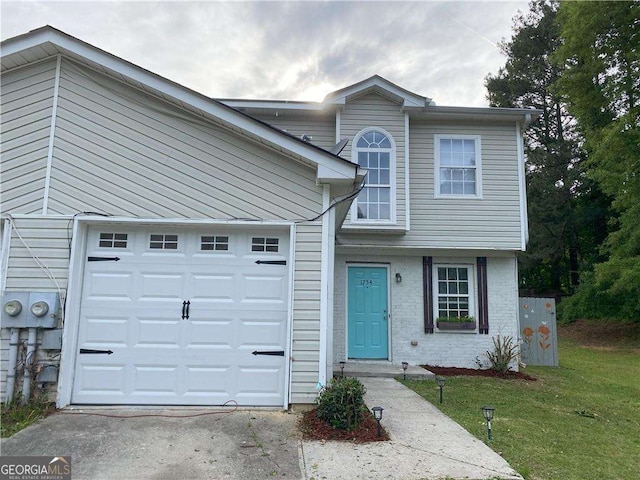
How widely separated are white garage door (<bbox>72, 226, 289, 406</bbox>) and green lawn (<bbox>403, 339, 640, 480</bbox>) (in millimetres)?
2736

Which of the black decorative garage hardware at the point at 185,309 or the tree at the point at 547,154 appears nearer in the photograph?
the black decorative garage hardware at the point at 185,309

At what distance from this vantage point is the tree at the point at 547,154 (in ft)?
71.3

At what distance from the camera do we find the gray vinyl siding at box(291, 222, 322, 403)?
4.96 meters

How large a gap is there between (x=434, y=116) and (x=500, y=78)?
1805 centimetres

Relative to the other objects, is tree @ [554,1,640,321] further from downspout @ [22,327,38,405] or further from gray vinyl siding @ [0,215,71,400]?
downspout @ [22,327,38,405]

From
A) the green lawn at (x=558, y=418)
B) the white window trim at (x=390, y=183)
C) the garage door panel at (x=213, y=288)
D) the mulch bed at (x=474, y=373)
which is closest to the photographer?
the green lawn at (x=558, y=418)

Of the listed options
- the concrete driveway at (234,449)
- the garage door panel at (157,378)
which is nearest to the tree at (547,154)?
the concrete driveway at (234,449)

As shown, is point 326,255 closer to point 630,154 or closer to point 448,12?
point 448,12

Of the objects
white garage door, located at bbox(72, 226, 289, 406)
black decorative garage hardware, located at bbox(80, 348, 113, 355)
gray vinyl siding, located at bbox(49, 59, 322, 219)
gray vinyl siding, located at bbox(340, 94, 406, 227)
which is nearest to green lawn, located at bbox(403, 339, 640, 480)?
white garage door, located at bbox(72, 226, 289, 406)

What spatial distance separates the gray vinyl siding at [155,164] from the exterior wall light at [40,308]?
1.20 metres

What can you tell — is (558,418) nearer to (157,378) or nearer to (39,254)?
(157,378)

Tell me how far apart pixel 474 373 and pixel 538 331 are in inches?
111

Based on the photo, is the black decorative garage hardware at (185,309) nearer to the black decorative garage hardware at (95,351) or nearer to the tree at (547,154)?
the black decorative garage hardware at (95,351)

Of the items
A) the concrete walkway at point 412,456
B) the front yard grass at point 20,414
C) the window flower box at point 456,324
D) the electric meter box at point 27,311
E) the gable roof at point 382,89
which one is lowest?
the concrete walkway at point 412,456
